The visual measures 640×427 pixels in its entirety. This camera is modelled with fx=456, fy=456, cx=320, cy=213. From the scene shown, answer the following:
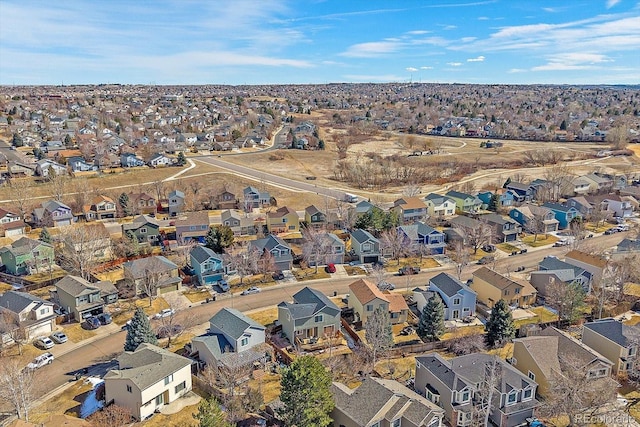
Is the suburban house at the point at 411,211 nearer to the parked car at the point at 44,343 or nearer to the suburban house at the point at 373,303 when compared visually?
the suburban house at the point at 373,303

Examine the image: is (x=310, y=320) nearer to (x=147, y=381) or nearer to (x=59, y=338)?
(x=147, y=381)

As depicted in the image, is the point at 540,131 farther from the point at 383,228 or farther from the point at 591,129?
the point at 383,228

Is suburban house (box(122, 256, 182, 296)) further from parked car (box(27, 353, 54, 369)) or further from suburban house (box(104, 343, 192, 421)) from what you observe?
suburban house (box(104, 343, 192, 421))

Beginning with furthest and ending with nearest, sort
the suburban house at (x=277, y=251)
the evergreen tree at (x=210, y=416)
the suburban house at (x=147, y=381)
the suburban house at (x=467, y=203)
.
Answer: the suburban house at (x=467, y=203)
the suburban house at (x=277, y=251)
the suburban house at (x=147, y=381)
the evergreen tree at (x=210, y=416)

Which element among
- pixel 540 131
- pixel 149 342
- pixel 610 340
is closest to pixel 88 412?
pixel 149 342

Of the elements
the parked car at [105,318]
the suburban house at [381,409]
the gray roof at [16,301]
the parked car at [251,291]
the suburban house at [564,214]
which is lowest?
the parked car at [105,318]

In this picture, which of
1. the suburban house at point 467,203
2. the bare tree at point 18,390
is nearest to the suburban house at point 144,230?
the bare tree at point 18,390
